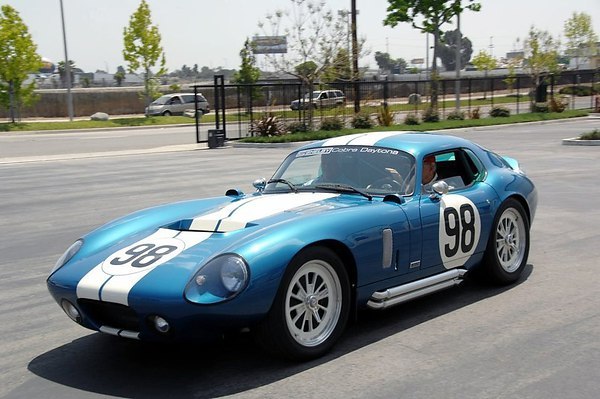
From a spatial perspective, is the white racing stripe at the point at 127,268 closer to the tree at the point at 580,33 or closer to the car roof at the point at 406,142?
the car roof at the point at 406,142

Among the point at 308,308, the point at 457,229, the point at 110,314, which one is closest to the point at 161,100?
the point at 457,229

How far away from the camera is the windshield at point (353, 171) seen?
5895mm

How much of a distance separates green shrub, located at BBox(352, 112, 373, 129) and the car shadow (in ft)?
88.5

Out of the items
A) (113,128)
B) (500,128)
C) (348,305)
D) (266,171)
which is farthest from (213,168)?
(113,128)

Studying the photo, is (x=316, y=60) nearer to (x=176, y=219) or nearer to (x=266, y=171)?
(x=266, y=171)

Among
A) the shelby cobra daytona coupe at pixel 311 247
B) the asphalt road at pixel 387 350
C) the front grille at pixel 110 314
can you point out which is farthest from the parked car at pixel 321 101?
the front grille at pixel 110 314

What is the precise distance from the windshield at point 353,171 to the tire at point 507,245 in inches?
42.9

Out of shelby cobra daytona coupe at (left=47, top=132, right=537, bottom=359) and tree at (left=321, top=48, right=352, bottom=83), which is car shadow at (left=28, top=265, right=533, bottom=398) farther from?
tree at (left=321, top=48, right=352, bottom=83)

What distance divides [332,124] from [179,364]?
89.0 feet

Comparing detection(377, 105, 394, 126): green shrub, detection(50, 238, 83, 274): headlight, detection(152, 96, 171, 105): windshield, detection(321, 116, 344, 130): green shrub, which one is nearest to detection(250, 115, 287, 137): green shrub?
detection(321, 116, 344, 130): green shrub

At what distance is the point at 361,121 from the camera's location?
32.4 meters

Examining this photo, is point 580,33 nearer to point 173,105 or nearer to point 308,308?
point 173,105

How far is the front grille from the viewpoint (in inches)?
177

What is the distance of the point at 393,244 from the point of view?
5281mm
